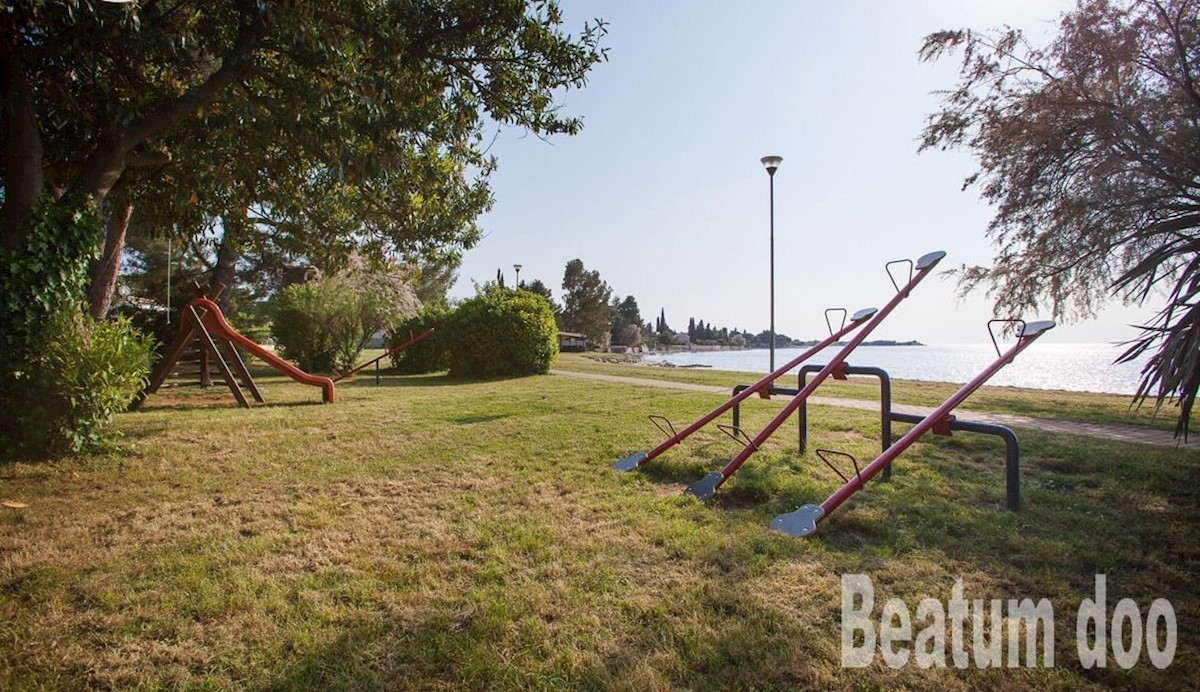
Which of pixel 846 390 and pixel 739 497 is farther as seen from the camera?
pixel 846 390

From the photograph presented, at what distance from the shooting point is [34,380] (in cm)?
512

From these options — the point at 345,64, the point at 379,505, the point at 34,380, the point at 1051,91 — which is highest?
the point at 1051,91

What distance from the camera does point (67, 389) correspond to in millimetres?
5242

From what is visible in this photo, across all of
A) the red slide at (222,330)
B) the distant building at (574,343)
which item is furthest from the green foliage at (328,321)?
the distant building at (574,343)

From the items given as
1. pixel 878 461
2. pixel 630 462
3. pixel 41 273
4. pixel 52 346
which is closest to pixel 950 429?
pixel 878 461

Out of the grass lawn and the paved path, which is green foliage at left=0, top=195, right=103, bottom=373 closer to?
the grass lawn

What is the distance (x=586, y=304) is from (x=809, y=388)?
6003 centimetres

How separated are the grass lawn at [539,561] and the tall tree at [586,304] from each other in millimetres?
58307

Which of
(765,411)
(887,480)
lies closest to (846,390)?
(765,411)

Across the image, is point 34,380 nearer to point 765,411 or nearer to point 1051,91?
point 765,411

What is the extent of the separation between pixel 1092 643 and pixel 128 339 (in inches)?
314

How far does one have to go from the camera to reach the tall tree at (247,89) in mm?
5277

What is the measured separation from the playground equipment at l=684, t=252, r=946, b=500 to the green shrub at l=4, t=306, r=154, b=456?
222 inches

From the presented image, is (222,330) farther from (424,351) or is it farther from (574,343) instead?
(574,343)
